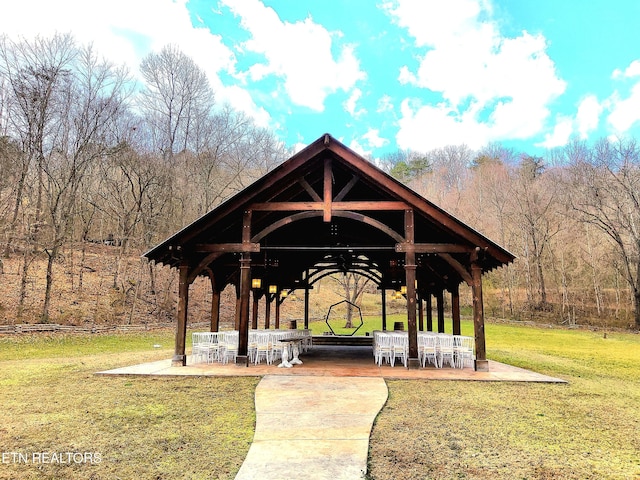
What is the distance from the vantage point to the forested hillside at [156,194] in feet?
53.1

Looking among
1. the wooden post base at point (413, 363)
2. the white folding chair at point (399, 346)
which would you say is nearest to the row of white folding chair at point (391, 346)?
the white folding chair at point (399, 346)

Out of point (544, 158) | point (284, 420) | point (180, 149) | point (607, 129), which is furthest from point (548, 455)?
point (544, 158)

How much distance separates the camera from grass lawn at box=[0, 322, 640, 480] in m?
3.31

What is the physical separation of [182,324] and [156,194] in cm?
1519

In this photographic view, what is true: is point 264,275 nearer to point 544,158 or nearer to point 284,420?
point 284,420

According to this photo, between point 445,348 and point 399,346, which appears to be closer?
point 445,348

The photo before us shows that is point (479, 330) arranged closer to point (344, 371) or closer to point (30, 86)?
point (344, 371)

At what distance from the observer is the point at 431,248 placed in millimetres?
8234

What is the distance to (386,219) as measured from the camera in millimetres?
11133

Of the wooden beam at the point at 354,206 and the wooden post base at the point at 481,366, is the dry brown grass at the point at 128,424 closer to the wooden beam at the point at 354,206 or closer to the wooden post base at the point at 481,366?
the wooden beam at the point at 354,206

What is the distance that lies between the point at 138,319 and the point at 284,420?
16626 mm

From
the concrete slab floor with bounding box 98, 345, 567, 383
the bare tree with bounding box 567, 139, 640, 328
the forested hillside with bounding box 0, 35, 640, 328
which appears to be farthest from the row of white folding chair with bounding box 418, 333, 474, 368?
the bare tree with bounding box 567, 139, 640, 328

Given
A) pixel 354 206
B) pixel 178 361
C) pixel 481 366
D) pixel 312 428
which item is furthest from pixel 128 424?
pixel 481 366

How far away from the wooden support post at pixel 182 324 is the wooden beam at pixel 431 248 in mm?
4846
